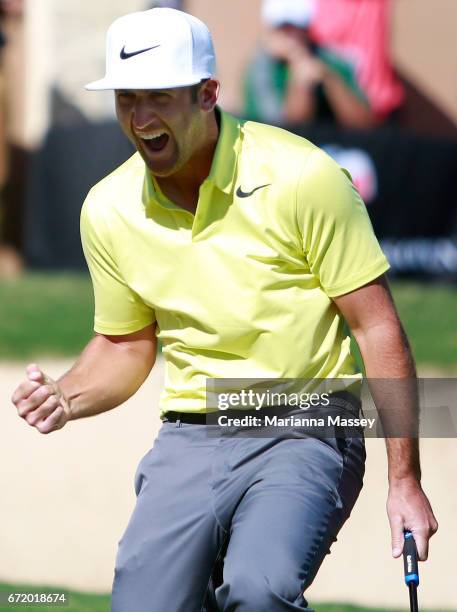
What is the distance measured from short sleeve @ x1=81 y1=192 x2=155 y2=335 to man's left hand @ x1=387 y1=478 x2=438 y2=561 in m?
1.04

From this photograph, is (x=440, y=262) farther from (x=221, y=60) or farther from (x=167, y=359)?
(x=167, y=359)

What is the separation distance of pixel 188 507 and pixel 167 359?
1.79ft

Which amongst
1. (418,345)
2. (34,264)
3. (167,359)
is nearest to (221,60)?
(34,264)

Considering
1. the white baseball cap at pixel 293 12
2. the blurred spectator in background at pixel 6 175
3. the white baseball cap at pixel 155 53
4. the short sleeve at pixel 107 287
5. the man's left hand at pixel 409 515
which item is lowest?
the blurred spectator in background at pixel 6 175

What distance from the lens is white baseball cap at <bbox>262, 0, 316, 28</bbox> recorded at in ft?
44.1

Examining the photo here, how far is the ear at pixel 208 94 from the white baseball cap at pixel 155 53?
0.11 feet

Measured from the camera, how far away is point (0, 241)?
15.1 metres

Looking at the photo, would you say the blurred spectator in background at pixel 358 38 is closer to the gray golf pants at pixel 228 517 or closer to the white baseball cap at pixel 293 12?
the white baseball cap at pixel 293 12

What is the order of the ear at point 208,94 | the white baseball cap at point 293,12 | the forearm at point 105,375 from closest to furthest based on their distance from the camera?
the ear at point 208,94
the forearm at point 105,375
the white baseball cap at point 293,12

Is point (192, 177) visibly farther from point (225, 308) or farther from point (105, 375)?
point (105, 375)

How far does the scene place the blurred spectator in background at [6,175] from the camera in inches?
559

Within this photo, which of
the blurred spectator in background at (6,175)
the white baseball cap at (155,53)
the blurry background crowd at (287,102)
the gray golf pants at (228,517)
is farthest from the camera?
the blurred spectator in background at (6,175)

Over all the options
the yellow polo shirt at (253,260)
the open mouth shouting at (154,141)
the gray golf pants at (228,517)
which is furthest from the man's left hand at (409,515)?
the open mouth shouting at (154,141)

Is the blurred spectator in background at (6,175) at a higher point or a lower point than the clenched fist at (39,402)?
lower
